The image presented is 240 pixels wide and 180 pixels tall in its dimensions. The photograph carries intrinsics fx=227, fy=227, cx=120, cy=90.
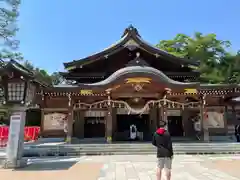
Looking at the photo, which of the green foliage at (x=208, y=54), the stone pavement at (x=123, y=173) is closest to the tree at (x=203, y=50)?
the green foliage at (x=208, y=54)

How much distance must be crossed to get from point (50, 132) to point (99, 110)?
4.04 metres

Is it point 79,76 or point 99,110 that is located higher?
point 79,76

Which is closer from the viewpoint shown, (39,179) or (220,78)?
(39,179)

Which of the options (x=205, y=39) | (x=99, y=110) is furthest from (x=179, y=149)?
(x=205, y=39)

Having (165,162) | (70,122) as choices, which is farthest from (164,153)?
(70,122)

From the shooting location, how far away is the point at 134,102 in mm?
16469

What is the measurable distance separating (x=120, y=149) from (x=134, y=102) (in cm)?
458

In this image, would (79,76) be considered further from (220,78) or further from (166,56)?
(220,78)

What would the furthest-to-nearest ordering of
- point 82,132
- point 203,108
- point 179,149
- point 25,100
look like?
point 82,132 → point 203,108 → point 179,149 → point 25,100

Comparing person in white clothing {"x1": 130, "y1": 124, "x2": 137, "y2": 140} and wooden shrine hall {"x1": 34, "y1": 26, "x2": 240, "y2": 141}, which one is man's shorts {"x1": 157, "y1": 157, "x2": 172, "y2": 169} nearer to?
wooden shrine hall {"x1": 34, "y1": 26, "x2": 240, "y2": 141}

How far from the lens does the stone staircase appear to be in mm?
12367

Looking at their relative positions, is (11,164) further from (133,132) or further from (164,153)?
(133,132)

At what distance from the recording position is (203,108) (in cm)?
1519

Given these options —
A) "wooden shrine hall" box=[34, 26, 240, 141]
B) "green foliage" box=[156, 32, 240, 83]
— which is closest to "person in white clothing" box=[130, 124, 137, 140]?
"wooden shrine hall" box=[34, 26, 240, 141]
